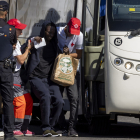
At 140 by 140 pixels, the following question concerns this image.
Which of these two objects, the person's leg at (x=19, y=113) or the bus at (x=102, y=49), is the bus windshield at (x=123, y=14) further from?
the person's leg at (x=19, y=113)

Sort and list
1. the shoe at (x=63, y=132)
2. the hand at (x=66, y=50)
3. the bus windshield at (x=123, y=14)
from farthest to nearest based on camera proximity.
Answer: the shoe at (x=63, y=132), the hand at (x=66, y=50), the bus windshield at (x=123, y=14)

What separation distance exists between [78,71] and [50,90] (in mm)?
593

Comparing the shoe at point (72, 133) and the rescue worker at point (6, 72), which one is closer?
the rescue worker at point (6, 72)

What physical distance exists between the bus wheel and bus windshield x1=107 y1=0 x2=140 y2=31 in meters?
1.55

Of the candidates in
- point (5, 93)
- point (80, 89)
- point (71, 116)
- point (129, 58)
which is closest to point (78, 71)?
point (80, 89)

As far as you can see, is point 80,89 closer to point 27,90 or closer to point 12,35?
point 27,90

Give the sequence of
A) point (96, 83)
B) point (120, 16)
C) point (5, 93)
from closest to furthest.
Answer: point (5, 93)
point (120, 16)
point (96, 83)

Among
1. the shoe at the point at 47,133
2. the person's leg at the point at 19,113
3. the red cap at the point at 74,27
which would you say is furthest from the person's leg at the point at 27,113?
the red cap at the point at 74,27

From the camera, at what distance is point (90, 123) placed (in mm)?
7031

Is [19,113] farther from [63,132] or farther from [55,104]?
[63,132]

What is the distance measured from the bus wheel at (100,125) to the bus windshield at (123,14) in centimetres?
155

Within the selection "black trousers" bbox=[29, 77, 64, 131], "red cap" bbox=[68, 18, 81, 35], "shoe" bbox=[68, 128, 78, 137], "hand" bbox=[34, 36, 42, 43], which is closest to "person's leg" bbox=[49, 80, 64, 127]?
"black trousers" bbox=[29, 77, 64, 131]

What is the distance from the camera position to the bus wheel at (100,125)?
6.87 m

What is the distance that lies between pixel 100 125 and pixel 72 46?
1376 mm
